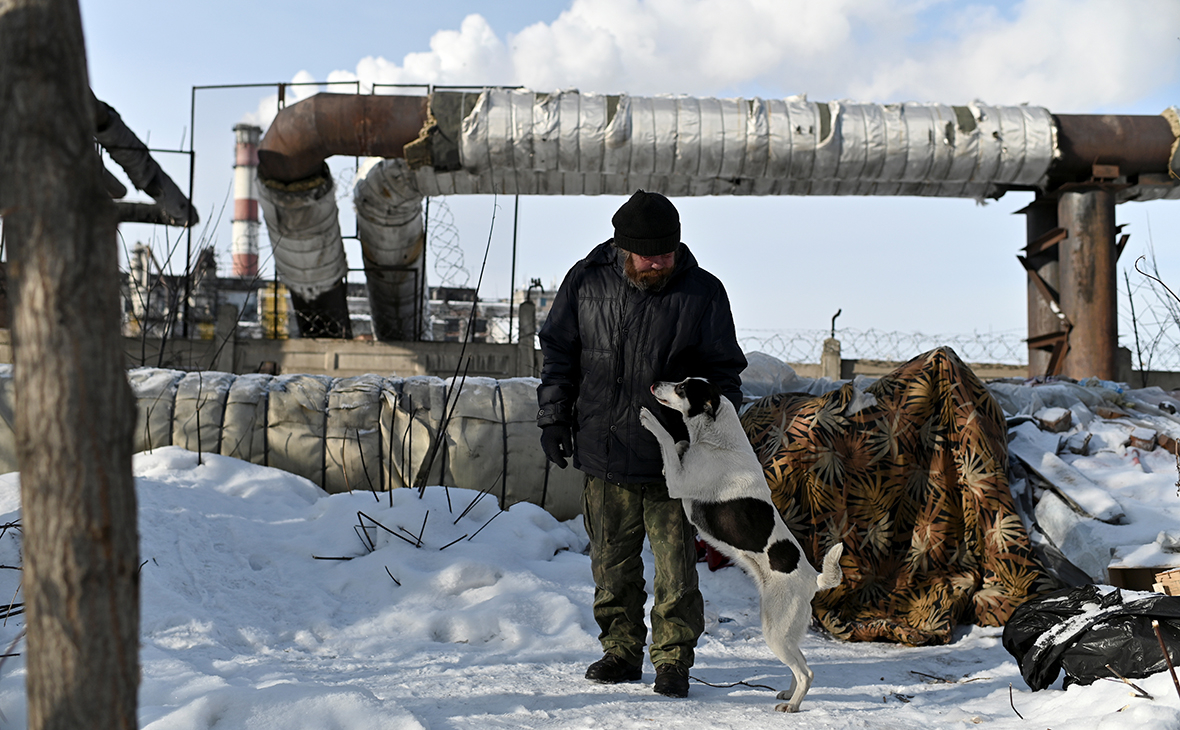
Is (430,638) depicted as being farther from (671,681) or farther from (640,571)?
(671,681)

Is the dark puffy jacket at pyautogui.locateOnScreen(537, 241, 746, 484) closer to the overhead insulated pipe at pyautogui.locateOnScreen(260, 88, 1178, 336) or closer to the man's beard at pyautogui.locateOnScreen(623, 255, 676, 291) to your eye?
the man's beard at pyautogui.locateOnScreen(623, 255, 676, 291)

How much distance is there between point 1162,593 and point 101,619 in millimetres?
3495

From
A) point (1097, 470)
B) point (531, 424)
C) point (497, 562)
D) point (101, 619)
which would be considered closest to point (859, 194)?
point (1097, 470)

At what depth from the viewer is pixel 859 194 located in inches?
305

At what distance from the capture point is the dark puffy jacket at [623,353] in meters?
2.81

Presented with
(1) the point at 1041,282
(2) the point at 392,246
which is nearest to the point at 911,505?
(1) the point at 1041,282

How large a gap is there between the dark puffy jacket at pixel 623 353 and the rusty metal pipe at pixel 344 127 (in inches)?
191

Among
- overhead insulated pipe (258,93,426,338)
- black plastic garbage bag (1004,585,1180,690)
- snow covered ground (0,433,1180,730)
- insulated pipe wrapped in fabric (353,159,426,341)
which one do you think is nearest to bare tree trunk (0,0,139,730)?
snow covered ground (0,433,1180,730)

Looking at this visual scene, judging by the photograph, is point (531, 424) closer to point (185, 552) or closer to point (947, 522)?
point (185, 552)

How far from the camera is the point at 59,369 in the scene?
1.04 metres

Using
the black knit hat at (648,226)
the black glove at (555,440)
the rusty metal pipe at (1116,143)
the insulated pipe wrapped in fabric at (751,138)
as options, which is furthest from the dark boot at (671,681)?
the rusty metal pipe at (1116,143)

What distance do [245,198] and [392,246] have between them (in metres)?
21.3

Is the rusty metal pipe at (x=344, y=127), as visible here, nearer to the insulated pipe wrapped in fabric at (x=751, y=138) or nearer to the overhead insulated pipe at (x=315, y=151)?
the overhead insulated pipe at (x=315, y=151)

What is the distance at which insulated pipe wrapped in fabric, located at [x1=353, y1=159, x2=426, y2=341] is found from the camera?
8023 mm
